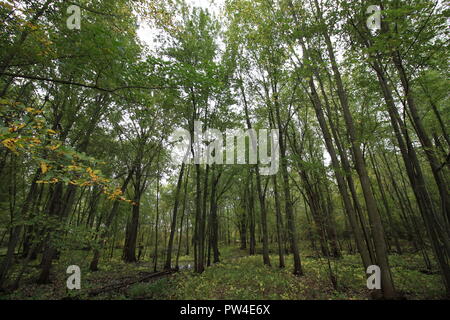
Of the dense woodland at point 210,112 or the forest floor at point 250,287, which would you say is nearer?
the dense woodland at point 210,112

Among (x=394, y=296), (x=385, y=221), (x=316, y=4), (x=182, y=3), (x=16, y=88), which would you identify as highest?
(x=182, y=3)

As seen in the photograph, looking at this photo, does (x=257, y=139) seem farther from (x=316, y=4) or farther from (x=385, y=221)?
(x=385, y=221)

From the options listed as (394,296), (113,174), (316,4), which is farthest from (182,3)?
(394,296)

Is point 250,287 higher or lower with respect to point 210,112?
lower

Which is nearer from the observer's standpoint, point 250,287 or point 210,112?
point 250,287

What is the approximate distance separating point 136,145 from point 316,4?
11.4 m

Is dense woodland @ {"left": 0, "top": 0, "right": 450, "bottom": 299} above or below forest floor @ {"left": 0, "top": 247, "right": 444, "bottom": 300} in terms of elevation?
above

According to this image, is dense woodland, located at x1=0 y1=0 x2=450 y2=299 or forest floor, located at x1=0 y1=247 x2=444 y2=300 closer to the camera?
dense woodland, located at x1=0 y1=0 x2=450 y2=299

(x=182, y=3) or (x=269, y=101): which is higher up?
(x=182, y=3)

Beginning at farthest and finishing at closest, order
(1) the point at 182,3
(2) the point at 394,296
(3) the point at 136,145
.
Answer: (3) the point at 136,145 < (1) the point at 182,3 < (2) the point at 394,296

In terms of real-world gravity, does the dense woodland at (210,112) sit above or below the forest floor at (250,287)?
above
